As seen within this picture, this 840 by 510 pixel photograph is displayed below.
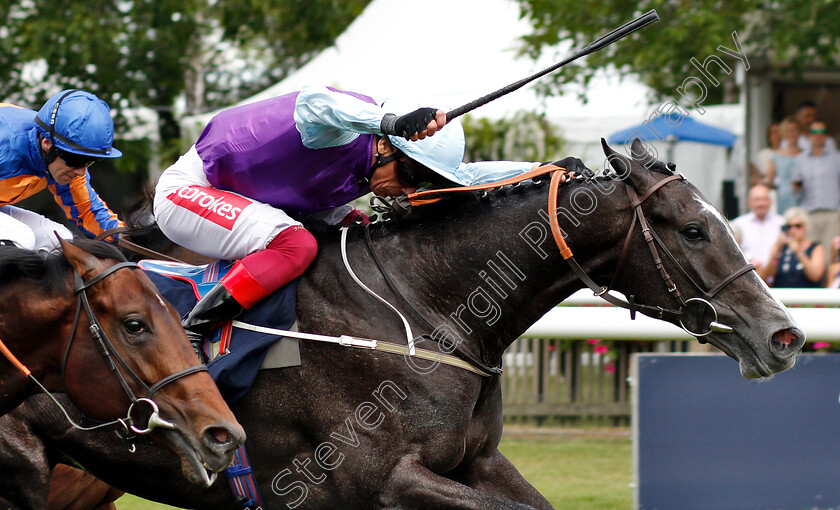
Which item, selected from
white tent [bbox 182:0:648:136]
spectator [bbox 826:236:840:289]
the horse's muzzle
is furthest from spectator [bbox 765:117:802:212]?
the horse's muzzle

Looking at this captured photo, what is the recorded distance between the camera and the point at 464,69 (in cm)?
1045

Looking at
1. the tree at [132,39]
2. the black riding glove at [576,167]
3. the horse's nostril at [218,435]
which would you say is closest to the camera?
the horse's nostril at [218,435]

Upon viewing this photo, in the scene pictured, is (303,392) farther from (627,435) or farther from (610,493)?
(627,435)

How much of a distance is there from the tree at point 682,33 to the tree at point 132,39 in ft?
15.7

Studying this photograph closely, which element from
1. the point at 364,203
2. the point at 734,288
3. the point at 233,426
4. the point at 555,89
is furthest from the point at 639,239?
the point at 555,89

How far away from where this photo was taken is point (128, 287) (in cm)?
306

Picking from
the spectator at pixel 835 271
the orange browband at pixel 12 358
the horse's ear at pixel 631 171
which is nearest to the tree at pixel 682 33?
the spectator at pixel 835 271

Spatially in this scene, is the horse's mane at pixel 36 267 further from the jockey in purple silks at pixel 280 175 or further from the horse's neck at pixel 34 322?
the jockey in purple silks at pixel 280 175

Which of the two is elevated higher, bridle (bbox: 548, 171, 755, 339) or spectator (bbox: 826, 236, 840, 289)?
bridle (bbox: 548, 171, 755, 339)

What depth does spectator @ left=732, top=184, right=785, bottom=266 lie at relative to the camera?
7.29m

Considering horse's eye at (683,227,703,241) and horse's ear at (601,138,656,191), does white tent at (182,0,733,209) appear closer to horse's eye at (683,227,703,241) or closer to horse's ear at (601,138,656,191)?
horse's ear at (601,138,656,191)

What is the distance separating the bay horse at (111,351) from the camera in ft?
9.82

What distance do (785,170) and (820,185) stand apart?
30 centimetres

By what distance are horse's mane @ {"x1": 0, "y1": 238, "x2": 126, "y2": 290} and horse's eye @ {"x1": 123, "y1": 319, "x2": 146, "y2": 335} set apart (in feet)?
0.78
